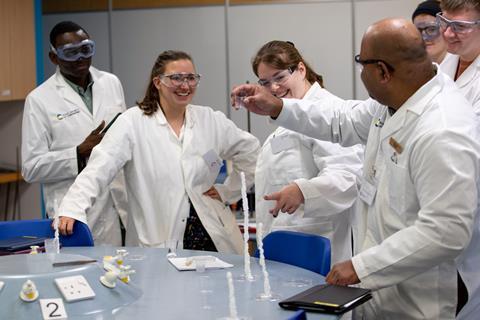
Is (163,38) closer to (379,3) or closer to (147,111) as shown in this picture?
(379,3)

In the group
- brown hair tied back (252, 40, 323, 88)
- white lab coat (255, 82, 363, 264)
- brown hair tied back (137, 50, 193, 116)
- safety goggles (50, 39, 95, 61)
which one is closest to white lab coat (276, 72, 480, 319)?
white lab coat (255, 82, 363, 264)

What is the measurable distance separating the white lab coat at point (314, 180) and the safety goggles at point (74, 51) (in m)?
Result: 1.26

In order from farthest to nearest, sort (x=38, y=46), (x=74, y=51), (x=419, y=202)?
1. (x=38, y=46)
2. (x=74, y=51)
3. (x=419, y=202)

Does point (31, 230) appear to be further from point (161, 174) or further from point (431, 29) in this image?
point (431, 29)

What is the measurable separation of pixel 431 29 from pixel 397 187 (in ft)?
4.79

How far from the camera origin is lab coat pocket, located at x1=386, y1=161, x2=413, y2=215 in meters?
2.12

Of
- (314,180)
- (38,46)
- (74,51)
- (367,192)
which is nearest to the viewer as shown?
(367,192)

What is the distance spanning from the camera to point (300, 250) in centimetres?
267

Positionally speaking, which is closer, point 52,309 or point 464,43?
point 52,309

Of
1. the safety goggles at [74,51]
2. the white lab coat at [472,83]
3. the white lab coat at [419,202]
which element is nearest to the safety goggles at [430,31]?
the white lab coat at [472,83]

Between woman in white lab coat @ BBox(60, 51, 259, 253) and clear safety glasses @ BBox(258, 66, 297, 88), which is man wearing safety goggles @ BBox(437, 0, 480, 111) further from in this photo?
woman in white lab coat @ BBox(60, 51, 259, 253)

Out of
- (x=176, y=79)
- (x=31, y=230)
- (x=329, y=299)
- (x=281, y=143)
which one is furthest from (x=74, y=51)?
(x=329, y=299)

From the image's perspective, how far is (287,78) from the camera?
3.13 m

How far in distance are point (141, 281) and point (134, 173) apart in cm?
100
